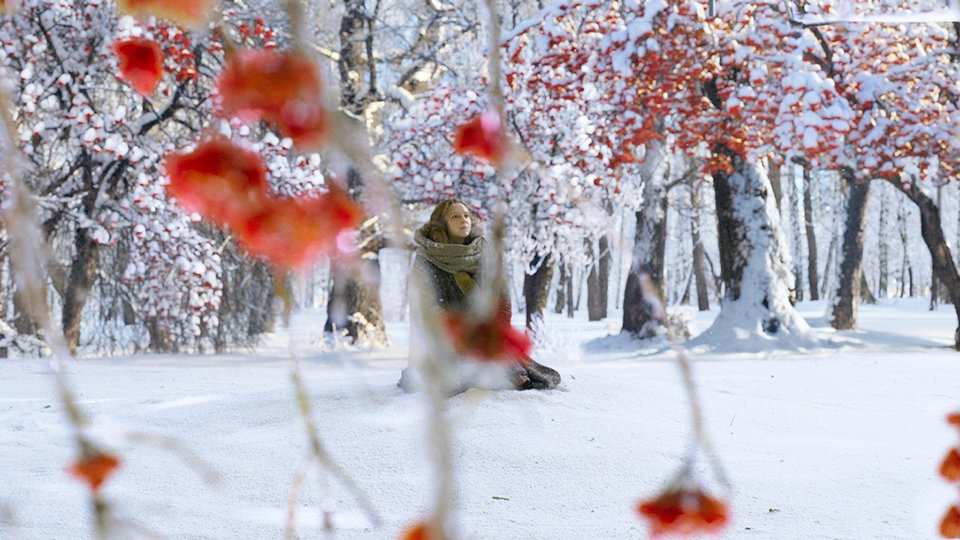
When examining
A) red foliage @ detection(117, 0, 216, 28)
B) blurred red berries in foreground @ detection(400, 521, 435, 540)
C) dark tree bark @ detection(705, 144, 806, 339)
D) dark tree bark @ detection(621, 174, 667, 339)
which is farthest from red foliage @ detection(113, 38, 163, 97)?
dark tree bark @ detection(621, 174, 667, 339)

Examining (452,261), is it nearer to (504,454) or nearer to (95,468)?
(504,454)

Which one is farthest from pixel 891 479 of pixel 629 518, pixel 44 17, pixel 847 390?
pixel 44 17

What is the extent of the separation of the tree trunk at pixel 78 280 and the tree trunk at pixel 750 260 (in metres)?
7.24

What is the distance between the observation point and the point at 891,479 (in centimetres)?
424

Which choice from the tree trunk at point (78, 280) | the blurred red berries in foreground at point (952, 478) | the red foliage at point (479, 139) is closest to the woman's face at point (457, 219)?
the blurred red berries in foreground at point (952, 478)

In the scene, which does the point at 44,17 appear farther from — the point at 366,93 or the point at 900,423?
the point at 900,423

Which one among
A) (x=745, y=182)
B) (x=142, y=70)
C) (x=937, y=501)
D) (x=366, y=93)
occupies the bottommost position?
(x=937, y=501)

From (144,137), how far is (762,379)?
6.59 meters

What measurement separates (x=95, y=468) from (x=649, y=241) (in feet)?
42.4

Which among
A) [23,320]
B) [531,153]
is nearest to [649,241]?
[531,153]

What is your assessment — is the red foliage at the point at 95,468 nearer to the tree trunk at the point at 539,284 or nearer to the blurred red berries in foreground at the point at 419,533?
the blurred red berries in foreground at the point at 419,533

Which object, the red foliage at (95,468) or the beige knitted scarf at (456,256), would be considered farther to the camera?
the beige knitted scarf at (456,256)

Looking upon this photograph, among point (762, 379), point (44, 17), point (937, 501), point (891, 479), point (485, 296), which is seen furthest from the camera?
point (44, 17)

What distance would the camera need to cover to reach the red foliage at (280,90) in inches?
29.2
